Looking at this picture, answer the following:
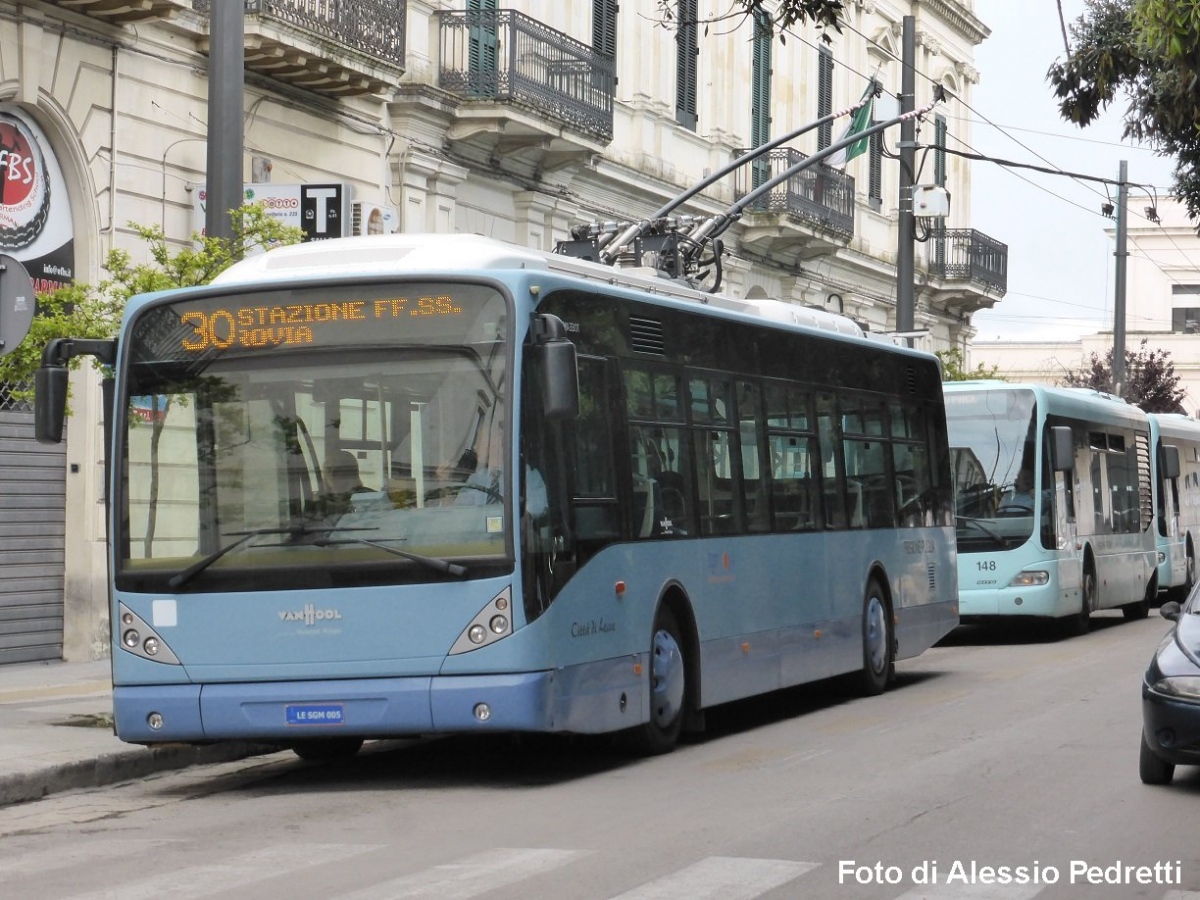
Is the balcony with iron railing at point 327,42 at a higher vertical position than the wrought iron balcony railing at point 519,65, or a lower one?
lower

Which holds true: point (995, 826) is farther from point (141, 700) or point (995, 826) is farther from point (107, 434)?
point (107, 434)

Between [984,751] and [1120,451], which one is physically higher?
[1120,451]

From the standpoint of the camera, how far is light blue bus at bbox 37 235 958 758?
10812 millimetres

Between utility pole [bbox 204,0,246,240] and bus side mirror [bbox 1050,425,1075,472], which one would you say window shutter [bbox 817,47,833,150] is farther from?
utility pole [bbox 204,0,246,240]

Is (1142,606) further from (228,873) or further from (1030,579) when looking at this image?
(228,873)

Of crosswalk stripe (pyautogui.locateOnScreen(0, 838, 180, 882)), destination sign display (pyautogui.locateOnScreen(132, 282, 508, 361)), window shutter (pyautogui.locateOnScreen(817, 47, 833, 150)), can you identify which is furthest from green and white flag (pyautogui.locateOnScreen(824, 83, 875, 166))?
crosswalk stripe (pyautogui.locateOnScreen(0, 838, 180, 882))

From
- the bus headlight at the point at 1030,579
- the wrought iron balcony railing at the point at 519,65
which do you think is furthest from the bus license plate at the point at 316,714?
the wrought iron balcony railing at the point at 519,65

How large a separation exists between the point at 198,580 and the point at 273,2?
1132cm

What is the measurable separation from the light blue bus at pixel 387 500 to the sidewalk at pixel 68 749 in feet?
1.74

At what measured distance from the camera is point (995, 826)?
9297 mm

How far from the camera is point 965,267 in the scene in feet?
149

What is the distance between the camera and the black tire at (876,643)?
1661 cm

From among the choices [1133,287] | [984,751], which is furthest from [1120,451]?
[1133,287]

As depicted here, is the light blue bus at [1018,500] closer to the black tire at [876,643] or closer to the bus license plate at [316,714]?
the black tire at [876,643]
